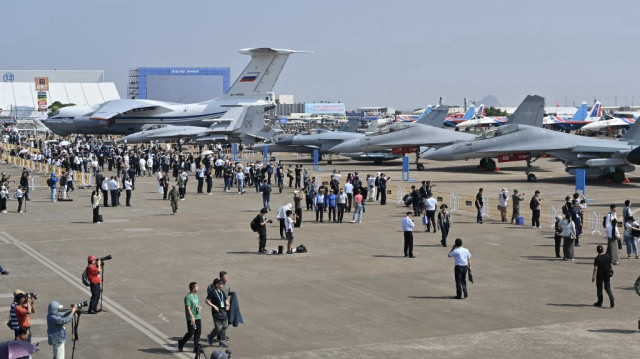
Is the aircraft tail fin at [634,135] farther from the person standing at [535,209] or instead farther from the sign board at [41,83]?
the sign board at [41,83]

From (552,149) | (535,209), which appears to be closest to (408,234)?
(535,209)

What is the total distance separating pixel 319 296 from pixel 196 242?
7.31 meters

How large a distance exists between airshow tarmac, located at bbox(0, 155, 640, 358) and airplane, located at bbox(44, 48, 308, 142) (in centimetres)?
4132

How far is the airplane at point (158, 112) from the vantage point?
69.1m

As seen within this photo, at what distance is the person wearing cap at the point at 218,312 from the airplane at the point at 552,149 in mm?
27976

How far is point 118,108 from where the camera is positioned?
69.0m

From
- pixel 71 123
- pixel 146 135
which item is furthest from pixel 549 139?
pixel 71 123

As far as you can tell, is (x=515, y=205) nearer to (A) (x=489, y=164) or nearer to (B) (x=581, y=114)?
(A) (x=489, y=164)

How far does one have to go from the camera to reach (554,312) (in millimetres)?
13789

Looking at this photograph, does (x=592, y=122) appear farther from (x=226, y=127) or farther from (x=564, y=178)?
(x=564, y=178)

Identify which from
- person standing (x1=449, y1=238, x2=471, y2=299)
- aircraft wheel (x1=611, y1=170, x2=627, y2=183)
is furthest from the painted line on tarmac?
aircraft wheel (x1=611, y1=170, x2=627, y2=183)

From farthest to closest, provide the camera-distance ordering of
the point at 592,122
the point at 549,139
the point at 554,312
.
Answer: the point at 592,122, the point at 549,139, the point at 554,312

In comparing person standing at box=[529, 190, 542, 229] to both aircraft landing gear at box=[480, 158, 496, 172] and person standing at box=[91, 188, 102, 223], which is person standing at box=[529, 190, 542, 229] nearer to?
person standing at box=[91, 188, 102, 223]

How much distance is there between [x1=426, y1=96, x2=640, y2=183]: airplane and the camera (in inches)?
1449
